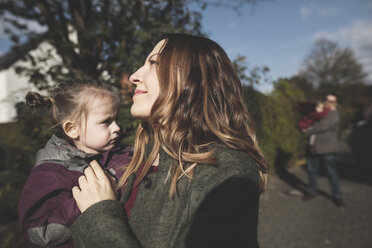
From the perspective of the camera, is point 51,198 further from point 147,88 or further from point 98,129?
point 147,88

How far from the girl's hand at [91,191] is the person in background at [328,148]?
5447 mm

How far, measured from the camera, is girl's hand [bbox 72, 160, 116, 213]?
1256mm

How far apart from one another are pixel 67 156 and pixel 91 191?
46 cm

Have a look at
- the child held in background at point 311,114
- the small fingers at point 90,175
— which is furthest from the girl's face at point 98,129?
the child held in background at point 311,114

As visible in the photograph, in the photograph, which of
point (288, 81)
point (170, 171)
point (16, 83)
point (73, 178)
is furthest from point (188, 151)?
point (16, 83)

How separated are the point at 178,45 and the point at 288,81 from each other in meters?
9.22

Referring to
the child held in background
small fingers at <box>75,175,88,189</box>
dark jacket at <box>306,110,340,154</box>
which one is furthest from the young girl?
the child held in background

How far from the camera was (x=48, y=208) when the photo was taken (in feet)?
4.51

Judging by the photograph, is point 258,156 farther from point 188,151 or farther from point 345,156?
point 345,156

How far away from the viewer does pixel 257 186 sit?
1182 mm

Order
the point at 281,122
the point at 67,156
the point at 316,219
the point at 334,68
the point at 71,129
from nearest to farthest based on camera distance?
1. the point at 67,156
2. the point at 71,129
3. the point at 316,219
4. the point at 281,122
5. the point at 334,68

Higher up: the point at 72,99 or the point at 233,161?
the point at 72,99

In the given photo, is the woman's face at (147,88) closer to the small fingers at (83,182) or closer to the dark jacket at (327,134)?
the small fingers at (83,182)

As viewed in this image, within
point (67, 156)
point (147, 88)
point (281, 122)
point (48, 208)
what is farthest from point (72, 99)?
point (281, 122)
